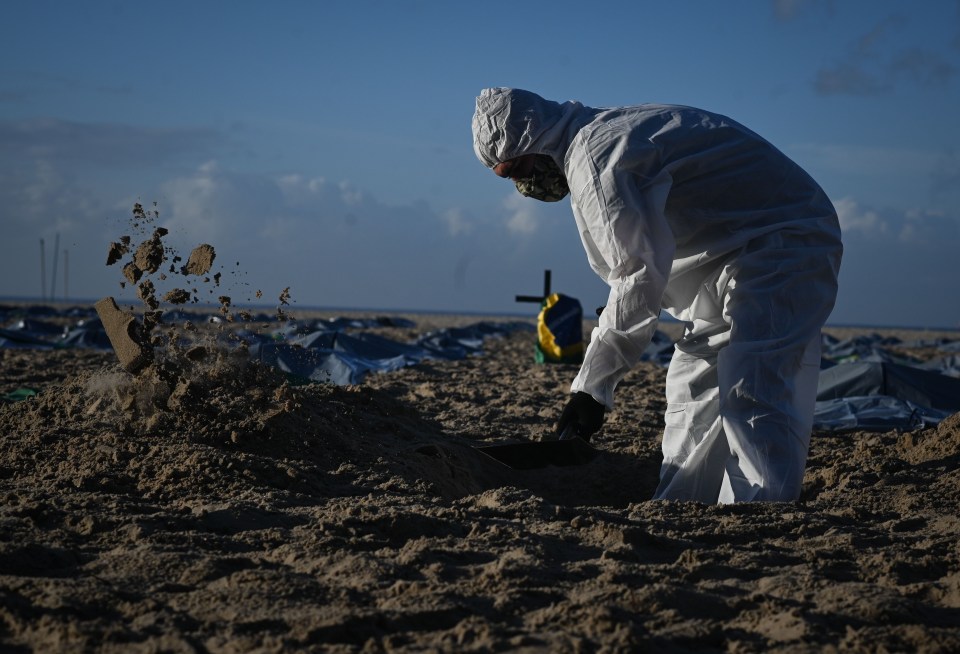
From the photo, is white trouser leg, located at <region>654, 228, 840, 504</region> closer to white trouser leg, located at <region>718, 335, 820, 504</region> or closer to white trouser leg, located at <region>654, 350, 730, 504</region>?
white trouser leg, located at <region>718, 335, 820, 504</region>

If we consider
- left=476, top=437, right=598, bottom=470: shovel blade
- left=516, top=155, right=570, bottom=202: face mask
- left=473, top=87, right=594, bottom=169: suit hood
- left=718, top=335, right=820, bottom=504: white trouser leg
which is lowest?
left=476, top=437, right=598, bottom=470: shovel blade

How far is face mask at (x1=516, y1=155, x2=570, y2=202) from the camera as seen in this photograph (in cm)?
316

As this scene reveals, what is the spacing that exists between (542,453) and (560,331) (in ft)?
19.7

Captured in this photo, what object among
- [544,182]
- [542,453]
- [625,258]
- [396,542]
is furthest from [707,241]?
[396,542]

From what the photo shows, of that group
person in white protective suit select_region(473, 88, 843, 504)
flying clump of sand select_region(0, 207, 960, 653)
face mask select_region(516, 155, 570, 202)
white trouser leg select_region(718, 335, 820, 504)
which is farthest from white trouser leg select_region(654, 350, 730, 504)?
face mask select_region(516, 155, 570, 202)


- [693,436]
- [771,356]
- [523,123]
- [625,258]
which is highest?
[523,123]

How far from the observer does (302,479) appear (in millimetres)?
3135

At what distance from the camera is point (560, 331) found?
31.6ft

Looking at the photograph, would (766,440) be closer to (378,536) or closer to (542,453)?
(542,453)

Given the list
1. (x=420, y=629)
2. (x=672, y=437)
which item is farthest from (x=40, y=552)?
(x=672, y=437)

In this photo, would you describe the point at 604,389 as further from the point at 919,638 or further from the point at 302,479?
the point at 919,638

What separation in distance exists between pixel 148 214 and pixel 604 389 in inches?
85.0

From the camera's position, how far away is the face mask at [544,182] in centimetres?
316

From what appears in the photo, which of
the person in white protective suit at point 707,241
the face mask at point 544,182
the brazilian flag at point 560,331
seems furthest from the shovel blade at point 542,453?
the brazilian flag at point 560,331
